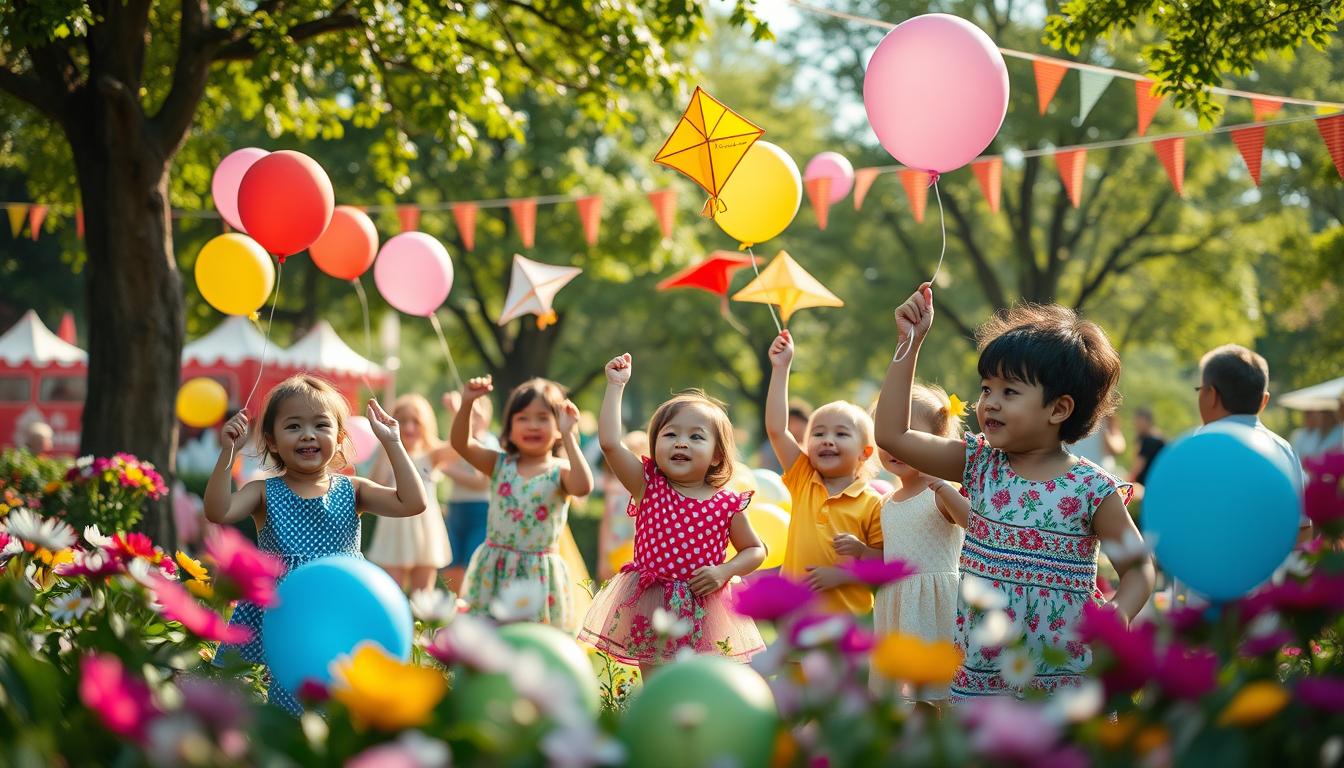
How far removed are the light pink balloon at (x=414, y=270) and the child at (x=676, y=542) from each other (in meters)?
3.61

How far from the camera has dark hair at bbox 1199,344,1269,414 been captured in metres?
5.42

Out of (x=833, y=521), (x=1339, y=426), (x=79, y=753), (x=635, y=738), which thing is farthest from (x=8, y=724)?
(x=1339, y=426)

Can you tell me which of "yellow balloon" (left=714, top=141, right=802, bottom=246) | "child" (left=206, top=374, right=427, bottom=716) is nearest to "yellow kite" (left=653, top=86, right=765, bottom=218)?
"yellow balloon" (left=714, top=141, right=802, bottom=246)

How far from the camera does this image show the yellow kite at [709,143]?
18.6 ft

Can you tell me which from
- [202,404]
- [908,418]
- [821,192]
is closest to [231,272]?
[821,192]

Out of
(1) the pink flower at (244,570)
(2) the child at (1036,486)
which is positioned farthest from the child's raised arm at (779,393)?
(1) the pink flower at (244,570)

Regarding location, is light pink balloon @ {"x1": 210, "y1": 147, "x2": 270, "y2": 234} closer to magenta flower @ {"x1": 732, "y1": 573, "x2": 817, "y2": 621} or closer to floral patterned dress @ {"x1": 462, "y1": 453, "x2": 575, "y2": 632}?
floral patterned dress @ {"x1": 462, "y1": 453, "x2": 575, "y2": 632}

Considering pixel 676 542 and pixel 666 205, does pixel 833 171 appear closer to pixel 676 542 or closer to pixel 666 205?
pixel 666 205

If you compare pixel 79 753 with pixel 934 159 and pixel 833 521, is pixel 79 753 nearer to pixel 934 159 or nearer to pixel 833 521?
pixel 833 521

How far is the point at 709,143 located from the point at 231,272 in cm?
316

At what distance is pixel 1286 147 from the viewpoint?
19.7 meters

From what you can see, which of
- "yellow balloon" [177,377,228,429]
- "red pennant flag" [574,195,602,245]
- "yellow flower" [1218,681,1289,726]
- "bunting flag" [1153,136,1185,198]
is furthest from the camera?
"yellow balloon" [177,377,228,429]

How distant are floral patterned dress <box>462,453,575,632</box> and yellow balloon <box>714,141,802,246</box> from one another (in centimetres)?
148

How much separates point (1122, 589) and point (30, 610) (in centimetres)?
279
